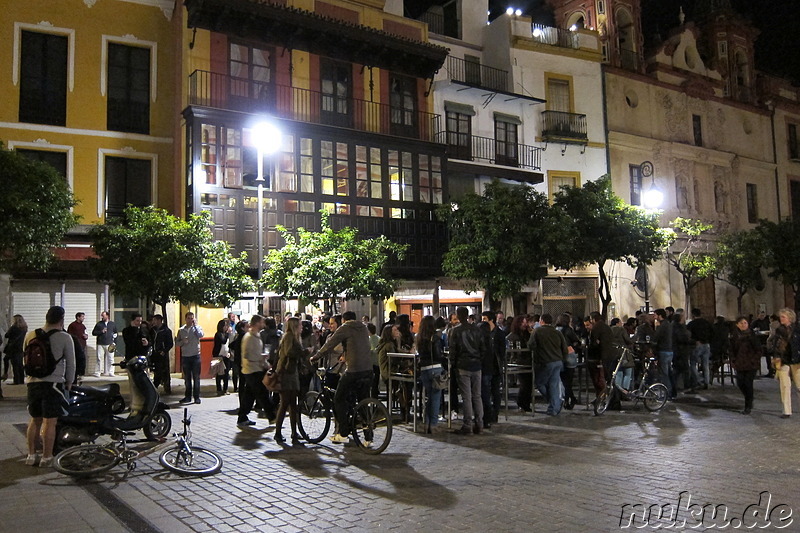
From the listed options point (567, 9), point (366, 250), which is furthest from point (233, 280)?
point (567, 9)

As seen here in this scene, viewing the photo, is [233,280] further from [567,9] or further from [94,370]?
[567,9]

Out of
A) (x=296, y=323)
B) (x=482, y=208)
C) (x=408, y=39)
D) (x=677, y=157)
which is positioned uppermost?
(x=408, y=39)

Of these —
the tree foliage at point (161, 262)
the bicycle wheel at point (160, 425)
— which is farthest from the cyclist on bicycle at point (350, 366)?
the tree foliage at point (161, 262)

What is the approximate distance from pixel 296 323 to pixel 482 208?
13.5m

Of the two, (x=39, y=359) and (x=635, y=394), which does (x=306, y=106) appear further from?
(x=39, y=359)

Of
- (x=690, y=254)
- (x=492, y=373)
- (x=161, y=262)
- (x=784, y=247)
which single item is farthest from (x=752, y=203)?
(x=161, y=262)

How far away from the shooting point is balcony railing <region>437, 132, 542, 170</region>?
27453 millimetres

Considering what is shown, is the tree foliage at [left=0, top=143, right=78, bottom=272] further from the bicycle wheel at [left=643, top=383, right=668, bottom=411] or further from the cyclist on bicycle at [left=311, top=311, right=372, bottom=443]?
the bicycle wheel at [left=643, top=383, right=668, bottom=411]

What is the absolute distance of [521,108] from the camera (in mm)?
29547

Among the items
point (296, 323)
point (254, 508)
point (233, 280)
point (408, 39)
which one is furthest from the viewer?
point (408, 39)

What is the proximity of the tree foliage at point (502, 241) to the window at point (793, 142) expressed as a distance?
24.1 metres

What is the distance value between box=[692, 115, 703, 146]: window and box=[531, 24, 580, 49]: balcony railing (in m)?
8.13

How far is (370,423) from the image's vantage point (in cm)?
945

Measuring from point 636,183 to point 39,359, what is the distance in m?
28.6
